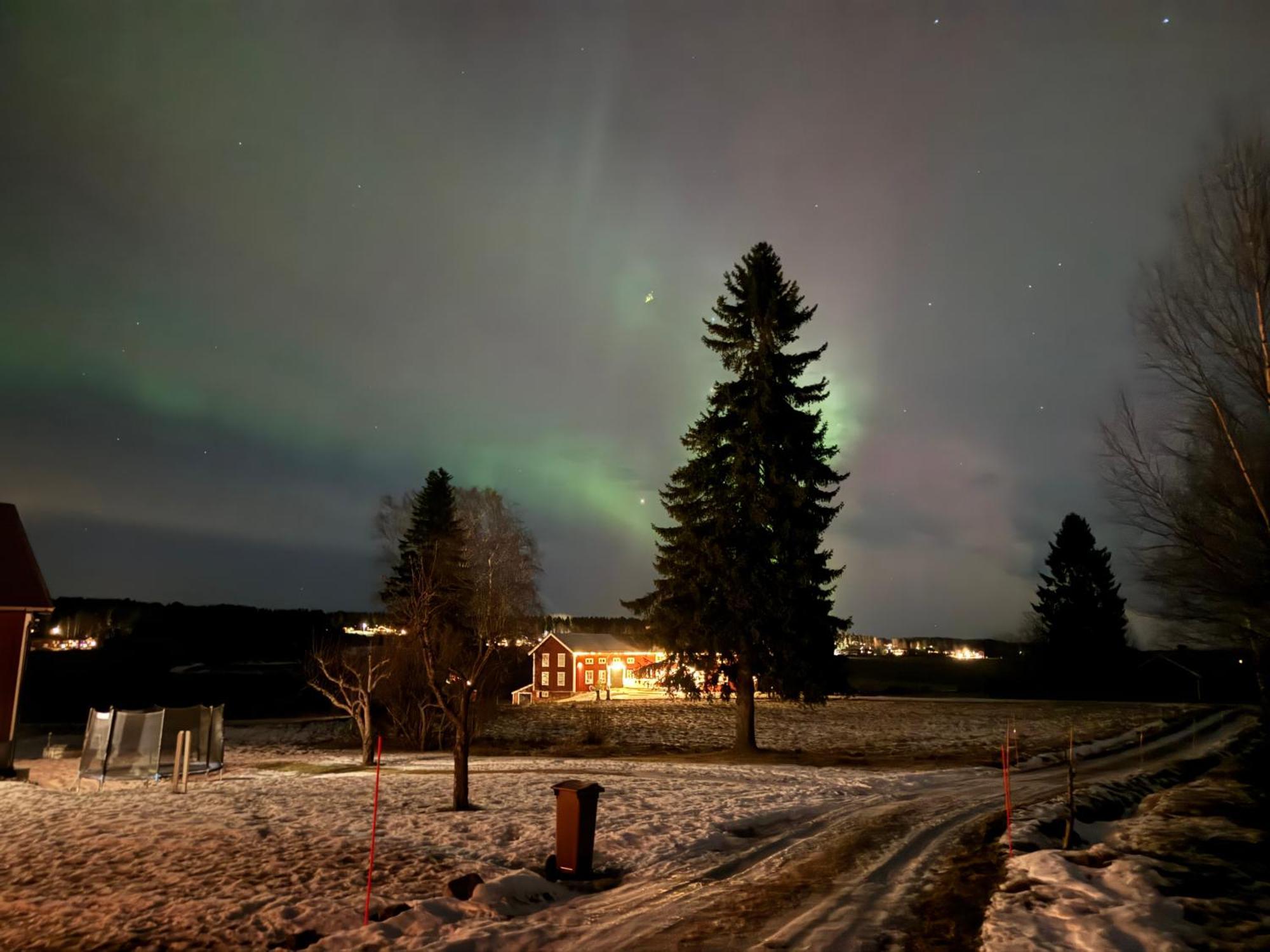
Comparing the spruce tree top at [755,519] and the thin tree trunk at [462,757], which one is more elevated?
the spruce tree top at [755,519]

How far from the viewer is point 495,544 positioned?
50.4m

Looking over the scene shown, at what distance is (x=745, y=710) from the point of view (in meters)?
27.3

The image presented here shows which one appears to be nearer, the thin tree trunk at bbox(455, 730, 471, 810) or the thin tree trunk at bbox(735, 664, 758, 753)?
the thin tree trunk at bbox(455, 730, 471, 810)

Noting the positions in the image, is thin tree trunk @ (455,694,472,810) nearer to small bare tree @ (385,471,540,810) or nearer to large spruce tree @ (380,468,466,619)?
small bare tree @ (385,471,540,810)

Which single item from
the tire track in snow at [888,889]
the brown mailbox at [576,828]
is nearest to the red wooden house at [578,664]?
the tire track in snow at [888,889]

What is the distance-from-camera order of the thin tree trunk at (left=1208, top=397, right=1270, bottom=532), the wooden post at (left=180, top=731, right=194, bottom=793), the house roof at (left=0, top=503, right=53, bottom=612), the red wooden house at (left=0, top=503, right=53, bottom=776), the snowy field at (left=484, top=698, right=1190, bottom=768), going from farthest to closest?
the snowy field at (left=484, top=698, right=1190, bottom=768), the house roof at (left=0, top=503, right=53, bottom=612), the red wooden house at (left=0, top=503, right=53, bottom=776), the wooden post at (left=180, top=731, right=194, bottom=793), the thin tree trunk at (left=1208, top=397, right=1270, bottom=532)

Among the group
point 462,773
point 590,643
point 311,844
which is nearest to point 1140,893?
point 311,844

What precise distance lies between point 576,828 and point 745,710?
18100mm

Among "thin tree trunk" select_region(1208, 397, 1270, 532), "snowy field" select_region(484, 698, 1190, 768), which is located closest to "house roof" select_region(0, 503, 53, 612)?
"snowy field" select_region(484, 698, 1190, 768)

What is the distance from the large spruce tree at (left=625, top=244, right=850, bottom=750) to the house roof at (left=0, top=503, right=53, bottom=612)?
1838 cm

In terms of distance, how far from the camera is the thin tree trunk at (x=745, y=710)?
26.9 m

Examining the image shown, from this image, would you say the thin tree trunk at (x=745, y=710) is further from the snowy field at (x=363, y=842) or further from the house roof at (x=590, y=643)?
the house roof at (x=590, y=643)

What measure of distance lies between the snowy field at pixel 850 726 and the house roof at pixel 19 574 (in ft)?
55.5

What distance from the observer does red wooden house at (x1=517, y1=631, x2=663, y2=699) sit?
7112 cm
